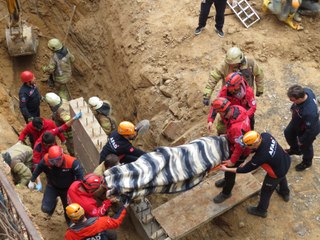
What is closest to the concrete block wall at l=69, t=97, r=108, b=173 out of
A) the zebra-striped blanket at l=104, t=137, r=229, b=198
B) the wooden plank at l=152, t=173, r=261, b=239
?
the wooden plank at l=152, t=173, r=261, b=239

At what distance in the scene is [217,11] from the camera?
9.31 meters

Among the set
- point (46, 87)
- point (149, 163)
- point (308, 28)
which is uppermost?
point (149, 163)

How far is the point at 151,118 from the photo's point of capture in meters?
9.34

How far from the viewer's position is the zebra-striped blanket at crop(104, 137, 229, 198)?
5.68m

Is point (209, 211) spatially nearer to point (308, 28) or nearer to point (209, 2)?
point (209, 2)

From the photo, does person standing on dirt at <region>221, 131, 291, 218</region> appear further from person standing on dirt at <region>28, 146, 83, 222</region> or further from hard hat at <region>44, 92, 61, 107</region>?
hard hat at <region>44, 92, 61, 107</region>

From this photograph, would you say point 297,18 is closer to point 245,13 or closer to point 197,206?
point 245,13

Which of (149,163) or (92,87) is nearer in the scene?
(149,163)

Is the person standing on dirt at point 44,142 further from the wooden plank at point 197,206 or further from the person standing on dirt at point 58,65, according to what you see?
the person standing on dirt at point 58,65

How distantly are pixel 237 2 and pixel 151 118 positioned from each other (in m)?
3.36

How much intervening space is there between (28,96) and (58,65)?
169 centimetres

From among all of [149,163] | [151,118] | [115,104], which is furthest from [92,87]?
[149,163]

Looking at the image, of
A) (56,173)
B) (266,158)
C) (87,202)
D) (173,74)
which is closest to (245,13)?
(173,74)

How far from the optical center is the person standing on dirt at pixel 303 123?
635cm
